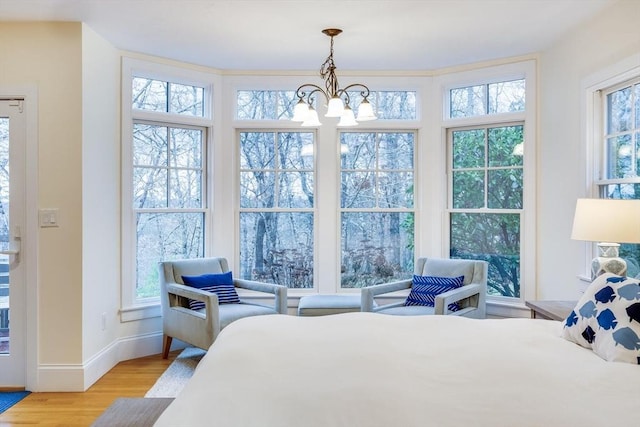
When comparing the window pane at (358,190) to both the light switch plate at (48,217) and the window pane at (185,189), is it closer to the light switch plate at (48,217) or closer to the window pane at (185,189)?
the window pane at (185,189)

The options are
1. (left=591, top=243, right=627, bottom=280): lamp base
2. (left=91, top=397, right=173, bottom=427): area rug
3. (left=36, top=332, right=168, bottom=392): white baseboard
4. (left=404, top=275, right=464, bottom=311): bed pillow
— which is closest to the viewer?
(left=91, top=397, right=173, bottom=427): area rug

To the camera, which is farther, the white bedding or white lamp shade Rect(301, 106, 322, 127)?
white lamp shade Rect(301, 106, 322, 127)

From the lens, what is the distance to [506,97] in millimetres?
4363

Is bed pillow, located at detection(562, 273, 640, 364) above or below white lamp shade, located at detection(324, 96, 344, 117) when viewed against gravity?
below

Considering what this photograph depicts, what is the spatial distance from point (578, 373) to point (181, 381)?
2820 mm

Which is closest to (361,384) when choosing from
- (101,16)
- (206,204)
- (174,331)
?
(174,331)

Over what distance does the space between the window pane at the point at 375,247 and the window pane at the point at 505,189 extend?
79 centimetres

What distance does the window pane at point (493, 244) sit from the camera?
14.3 ft

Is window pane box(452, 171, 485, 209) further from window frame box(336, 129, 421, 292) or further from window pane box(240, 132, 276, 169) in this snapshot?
window pane box(240, 132, 276, 169)

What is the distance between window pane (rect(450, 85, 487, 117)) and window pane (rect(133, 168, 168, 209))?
284cm

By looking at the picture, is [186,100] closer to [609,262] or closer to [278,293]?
[278,293]

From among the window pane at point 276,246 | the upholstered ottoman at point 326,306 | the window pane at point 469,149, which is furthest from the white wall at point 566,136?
the window pane at point 276,246

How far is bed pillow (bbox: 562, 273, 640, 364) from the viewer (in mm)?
1826

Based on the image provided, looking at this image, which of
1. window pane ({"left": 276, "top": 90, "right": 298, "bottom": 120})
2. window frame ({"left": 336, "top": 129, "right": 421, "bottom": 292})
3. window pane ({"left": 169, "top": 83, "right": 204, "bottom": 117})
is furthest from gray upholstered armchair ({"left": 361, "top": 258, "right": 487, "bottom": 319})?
window pane ({"left": 169, "top": 83, "right": 204, "bottom": 117})
